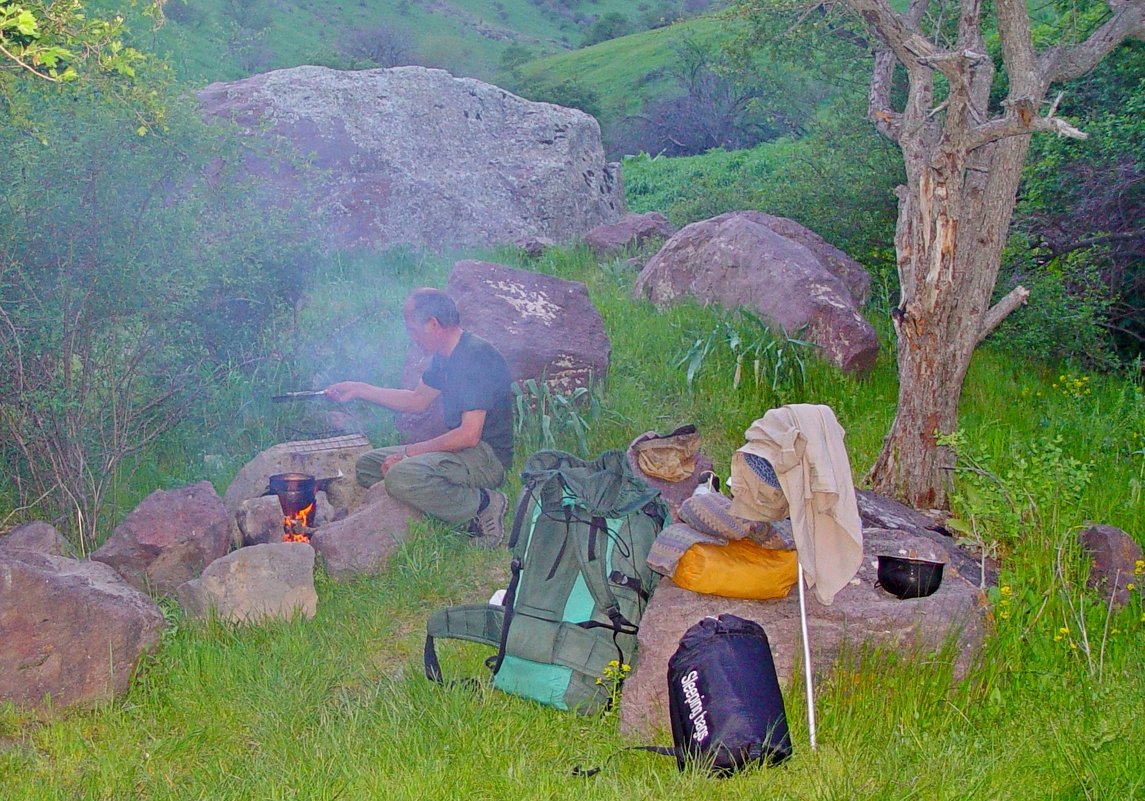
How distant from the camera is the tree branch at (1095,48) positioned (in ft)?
19.6

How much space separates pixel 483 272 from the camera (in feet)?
26.7

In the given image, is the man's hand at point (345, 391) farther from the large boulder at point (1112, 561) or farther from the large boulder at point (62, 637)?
the large boulder at point (1112, 561)

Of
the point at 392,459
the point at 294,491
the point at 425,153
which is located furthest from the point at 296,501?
the point at 425,153

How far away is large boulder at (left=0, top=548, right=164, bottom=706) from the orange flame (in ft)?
4.52

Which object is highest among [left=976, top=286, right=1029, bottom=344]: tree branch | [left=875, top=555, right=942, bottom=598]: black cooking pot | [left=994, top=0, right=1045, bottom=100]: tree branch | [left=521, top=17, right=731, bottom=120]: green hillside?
[left=994, top=0, right=1045, bottom=100]: tree branch

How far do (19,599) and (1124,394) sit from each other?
7768 millimetres

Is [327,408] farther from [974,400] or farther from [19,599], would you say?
[974,400]

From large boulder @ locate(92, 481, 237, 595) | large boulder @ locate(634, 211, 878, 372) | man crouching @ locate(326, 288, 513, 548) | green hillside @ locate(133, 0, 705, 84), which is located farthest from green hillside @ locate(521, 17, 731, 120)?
large boulder @ locate(92, 481, 237, 595)

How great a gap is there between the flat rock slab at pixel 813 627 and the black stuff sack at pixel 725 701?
0.25 metres

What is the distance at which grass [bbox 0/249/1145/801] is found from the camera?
366cm

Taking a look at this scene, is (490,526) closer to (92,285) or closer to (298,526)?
(298,526)

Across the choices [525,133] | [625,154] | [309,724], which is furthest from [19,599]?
[625,154]

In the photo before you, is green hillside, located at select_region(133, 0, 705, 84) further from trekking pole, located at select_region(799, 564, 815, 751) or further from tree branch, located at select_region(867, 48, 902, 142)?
trekking pole, located at select_region(799, 564, 815, 751)

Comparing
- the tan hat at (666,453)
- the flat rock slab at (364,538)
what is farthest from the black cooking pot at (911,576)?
the flat rock slab at (364,538)
